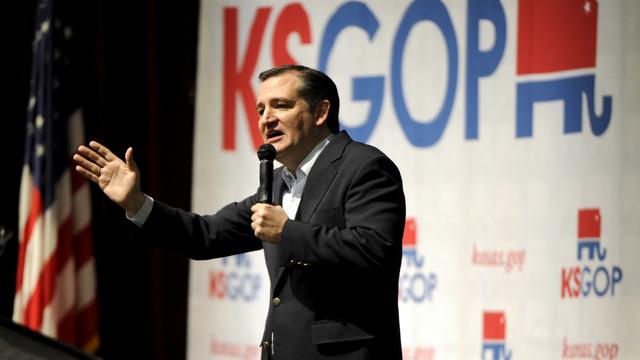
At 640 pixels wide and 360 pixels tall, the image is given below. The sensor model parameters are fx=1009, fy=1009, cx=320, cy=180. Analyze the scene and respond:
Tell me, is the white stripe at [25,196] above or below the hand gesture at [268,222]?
above

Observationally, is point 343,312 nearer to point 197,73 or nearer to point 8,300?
point 197,73

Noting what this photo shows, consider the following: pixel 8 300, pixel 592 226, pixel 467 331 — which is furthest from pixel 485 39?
pixel 8 300

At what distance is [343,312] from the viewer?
235cm

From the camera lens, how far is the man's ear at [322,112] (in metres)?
2.62

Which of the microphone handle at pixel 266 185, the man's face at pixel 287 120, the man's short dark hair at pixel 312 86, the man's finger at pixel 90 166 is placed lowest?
the microphone handle at pixel 266 185

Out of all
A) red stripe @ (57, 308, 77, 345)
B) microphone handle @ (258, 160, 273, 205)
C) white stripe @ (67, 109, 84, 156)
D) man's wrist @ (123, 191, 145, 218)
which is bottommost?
red stripe @ (57, 308, 77, 345)

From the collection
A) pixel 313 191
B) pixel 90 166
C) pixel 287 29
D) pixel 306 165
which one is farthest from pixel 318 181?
pixel 287 29

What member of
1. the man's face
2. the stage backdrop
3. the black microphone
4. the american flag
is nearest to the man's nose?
the man's face

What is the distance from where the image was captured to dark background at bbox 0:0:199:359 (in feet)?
17.4

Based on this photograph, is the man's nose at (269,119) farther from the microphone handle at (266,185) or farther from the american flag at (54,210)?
the american flag at (54,210)

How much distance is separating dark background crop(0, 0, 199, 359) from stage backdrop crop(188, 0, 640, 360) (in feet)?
2.83

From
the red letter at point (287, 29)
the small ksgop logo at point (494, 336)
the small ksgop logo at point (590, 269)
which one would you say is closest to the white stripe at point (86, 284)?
the red letter at point (287, 29)

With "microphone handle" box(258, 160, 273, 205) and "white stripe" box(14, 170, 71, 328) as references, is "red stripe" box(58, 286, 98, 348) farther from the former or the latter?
"microphone handle" box(258, 160, 273, 205)

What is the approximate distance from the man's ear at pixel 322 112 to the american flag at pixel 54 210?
2.52 meters
